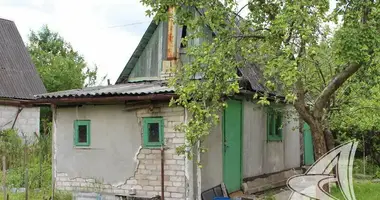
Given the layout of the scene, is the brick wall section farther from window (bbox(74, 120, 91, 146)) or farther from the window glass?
window (bbox(74, 120, 91, 146))

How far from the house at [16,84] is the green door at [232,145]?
10.7 metres

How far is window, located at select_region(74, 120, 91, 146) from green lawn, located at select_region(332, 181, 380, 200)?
565cm

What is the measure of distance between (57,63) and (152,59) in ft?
56.8

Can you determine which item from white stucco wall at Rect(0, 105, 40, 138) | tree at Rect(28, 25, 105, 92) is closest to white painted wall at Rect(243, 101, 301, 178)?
white stucco wall at Rect(0, 105, 40, 138)

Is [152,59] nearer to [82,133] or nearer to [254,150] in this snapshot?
[82,133]

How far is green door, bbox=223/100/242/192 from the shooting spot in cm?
1055

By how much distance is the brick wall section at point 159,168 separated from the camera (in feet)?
31.1

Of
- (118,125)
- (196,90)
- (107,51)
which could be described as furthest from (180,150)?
(107,51)

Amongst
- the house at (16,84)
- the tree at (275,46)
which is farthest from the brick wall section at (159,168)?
the house at (16,84)

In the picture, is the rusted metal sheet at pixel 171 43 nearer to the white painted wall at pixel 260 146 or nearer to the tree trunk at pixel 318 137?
the white painted wall at pixel 260 146

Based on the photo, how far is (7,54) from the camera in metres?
21.0

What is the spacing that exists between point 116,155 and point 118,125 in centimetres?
67

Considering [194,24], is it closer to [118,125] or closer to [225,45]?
[225,45]

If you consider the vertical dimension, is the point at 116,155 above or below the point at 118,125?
below
